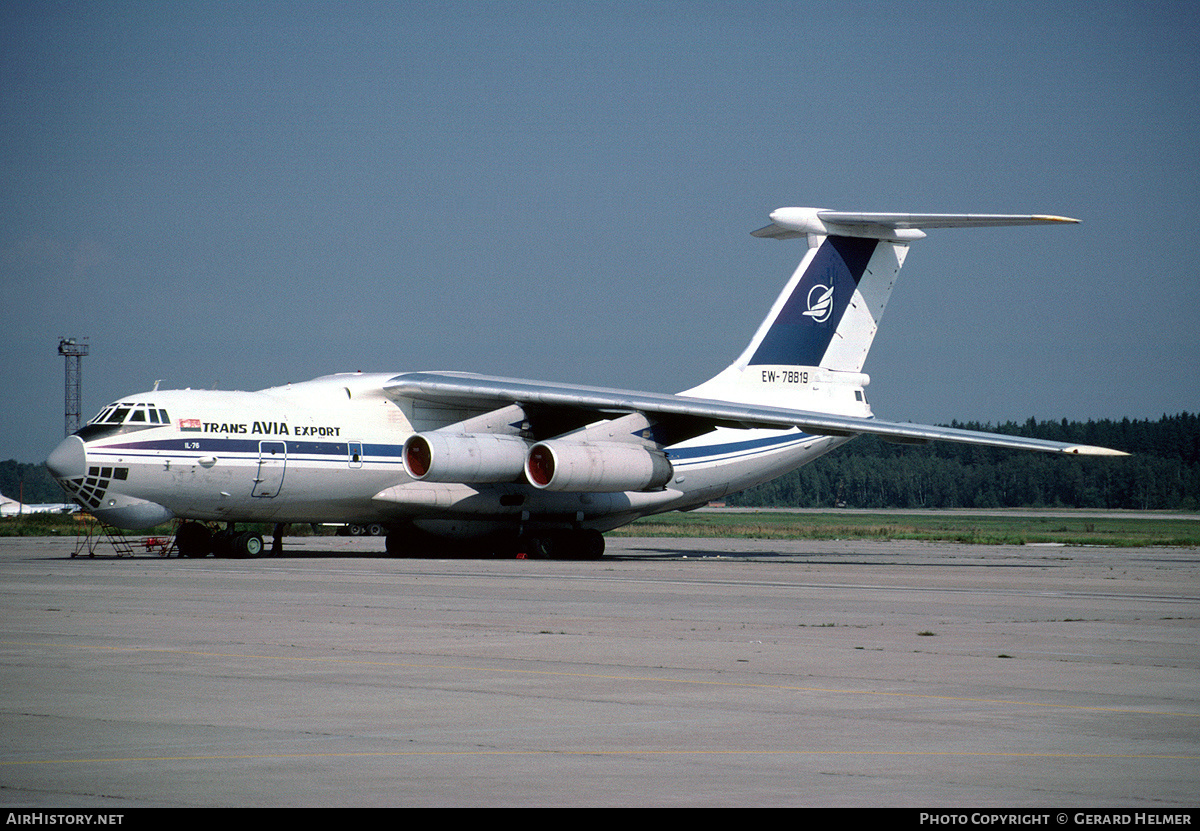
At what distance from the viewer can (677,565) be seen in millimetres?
23766

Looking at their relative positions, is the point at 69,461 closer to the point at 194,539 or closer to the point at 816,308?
the point at 194,539

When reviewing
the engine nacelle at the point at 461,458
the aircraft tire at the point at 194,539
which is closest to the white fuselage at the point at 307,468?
the aircraft tire at the point at 194,539

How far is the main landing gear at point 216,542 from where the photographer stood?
82.7 ft

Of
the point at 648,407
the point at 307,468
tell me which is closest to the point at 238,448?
the point at 307,468

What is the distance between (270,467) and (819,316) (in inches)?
457

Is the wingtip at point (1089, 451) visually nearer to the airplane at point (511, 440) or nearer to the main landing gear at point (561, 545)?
the airplane at point (511, 440)

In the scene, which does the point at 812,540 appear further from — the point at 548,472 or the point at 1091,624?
the point at 1091,624

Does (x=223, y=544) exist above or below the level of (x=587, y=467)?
below

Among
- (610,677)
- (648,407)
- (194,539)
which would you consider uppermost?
(648,407)

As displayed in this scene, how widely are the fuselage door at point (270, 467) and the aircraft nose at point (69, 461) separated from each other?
110 inches

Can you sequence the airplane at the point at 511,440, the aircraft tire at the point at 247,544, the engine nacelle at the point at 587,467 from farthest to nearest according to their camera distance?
the aircraft tire at the point at 247,544 → the engine nacelle at the point at 587,467 → the airplane at the point at 511,440

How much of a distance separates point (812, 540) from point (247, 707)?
109 ft

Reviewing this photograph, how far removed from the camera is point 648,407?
25266 millimetres
